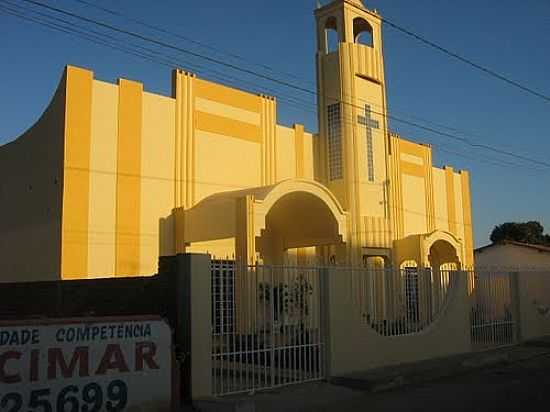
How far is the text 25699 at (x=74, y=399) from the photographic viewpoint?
732 centimetres

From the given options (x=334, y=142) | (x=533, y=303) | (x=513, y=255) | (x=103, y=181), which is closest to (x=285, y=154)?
(x=334, y=142)

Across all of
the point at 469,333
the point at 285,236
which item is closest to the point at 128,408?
the point at 469,333

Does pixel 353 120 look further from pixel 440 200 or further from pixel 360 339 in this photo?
pixel 360 339

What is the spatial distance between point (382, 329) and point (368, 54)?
13123 millimetres

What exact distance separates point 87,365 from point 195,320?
1.95 metres

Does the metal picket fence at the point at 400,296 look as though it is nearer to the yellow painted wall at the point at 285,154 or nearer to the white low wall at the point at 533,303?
the white low wall at the point at 533,303

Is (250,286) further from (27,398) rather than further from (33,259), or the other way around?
(33,259)

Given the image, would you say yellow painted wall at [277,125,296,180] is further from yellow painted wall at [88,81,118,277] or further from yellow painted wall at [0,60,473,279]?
yellow painted wall at [88,81,118,277]

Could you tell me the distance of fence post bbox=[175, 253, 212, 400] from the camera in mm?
9547

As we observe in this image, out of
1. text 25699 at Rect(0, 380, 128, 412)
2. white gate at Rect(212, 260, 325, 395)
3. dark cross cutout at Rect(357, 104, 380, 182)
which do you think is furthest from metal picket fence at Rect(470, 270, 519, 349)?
text 25699 at Rect(0, 380, 128, 412)

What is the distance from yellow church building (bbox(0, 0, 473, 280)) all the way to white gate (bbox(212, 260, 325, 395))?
12.1ft

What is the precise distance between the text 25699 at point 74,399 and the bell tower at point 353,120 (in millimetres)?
14540

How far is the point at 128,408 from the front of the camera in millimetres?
8398

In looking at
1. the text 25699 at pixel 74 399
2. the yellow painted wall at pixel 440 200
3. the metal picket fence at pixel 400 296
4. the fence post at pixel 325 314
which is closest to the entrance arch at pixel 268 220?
the metal picket fence at pixel 400 296
